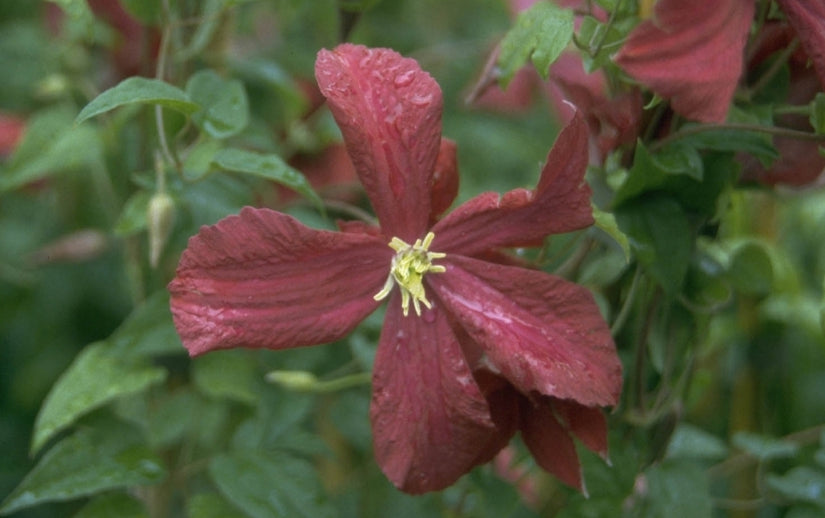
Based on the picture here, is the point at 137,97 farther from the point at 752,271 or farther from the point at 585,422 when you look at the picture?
the point at 752,271

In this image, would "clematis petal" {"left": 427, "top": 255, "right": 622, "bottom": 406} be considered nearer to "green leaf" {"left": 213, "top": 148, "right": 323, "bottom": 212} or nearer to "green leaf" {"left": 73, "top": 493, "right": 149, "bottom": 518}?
"green leaf" {"left": 213, "top": 148, "right": 323, "bottom": 212}

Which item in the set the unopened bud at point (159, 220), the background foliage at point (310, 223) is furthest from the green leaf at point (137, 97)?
the unopened bud at point (159, 220)

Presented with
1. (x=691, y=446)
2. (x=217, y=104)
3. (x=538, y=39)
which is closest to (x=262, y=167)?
(x=217, y=104)

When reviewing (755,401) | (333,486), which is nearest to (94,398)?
(333,486)

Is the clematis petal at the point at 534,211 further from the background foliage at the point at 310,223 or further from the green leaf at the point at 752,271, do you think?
the green leaf at the point at 752,271

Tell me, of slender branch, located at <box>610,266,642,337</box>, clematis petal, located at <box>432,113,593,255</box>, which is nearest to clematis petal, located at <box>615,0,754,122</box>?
clematis petal, located at <box>432,113,593,255</box>
